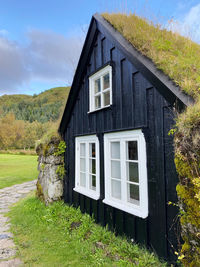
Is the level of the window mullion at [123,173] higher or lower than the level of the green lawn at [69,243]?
higher

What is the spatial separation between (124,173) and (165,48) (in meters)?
2.90

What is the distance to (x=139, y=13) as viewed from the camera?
4.90 m

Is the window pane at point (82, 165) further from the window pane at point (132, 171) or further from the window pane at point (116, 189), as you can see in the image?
the window pane at point (132, 171)

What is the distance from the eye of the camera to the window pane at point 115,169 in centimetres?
431

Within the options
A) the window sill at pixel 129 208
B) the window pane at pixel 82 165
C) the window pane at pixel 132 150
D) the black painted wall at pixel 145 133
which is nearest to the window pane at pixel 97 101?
the black painted wall at pixel 145 133

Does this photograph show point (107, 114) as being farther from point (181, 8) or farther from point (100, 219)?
point (181, 8)

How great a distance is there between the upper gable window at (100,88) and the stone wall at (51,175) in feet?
8.51

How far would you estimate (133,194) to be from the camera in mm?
3852

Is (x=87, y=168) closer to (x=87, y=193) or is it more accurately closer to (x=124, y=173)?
(x=87, y=193)

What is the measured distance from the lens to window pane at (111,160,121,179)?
4.31 m

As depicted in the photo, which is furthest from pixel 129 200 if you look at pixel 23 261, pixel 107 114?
pixel 23 261

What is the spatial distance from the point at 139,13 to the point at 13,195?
9.97m

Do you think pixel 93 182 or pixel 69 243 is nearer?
pixel 69 243

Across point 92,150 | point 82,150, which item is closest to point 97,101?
point 92,150
